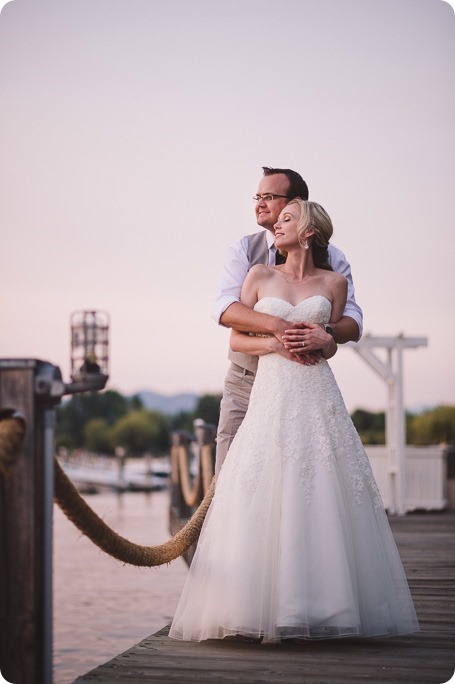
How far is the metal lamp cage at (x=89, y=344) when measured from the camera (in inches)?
136

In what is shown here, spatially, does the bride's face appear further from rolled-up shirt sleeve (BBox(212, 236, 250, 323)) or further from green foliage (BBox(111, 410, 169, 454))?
green foliage (BBox(111, 410, 169, 454))

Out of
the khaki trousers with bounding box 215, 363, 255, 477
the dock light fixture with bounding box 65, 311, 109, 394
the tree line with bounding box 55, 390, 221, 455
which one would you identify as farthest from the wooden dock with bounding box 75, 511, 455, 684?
the tree line with bounding box 55, 390, 221, 455

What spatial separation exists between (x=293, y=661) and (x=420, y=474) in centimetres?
998

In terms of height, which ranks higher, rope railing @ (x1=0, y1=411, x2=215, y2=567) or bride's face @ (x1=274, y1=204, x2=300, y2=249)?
bride's face @ (x1=274, y1=204, x2=300, y2=249)

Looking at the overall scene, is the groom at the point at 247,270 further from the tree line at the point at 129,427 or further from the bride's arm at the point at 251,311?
the tree line at the point at 129,427

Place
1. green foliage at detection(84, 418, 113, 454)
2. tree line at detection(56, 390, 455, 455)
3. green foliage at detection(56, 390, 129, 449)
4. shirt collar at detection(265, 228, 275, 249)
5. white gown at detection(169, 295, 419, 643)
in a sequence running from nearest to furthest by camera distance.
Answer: white gown at detection(169, 295, 419, 643) < shirt collar at detection(265, 228, 275, 249) < tree line at detection(56, 390, 455, 455) < green foliage at detection(84, 418, 113, 454) < green foliage at detection(56, 390, 129, 449)

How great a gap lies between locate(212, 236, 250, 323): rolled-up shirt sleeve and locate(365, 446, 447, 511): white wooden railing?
8.68 meters

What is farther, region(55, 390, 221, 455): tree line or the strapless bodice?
region(55, 390, 221, 455): tree line

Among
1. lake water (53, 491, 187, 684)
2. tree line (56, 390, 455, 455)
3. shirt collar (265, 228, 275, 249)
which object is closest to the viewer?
shirt collar (265, 228, 275, 249)

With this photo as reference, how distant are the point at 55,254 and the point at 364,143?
11.2m

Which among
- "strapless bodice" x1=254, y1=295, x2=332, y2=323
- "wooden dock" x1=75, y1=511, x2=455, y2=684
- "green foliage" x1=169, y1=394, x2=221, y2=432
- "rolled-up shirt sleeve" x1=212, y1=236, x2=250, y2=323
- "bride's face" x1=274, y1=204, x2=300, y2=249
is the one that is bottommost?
"green foliage" x1=169, y1=394, x2=221, y2=432

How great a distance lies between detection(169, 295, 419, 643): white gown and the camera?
3.97m

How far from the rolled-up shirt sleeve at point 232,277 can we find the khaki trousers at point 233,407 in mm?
474

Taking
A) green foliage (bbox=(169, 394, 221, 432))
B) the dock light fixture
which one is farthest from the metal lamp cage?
green foliage (bbox=(169, 394, 221, 432))
